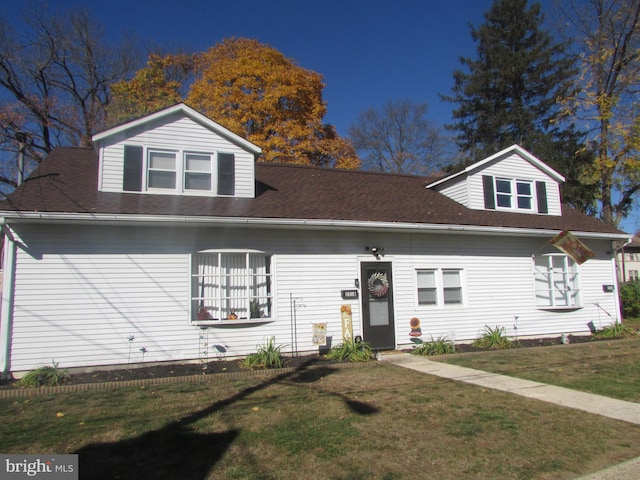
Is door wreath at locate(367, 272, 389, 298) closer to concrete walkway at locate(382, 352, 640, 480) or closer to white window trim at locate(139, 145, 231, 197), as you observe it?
concrete walkway at locate(382, 352, 640, 480)

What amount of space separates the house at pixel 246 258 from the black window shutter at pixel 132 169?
32 mm

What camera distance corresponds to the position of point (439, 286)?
11266 millimetres

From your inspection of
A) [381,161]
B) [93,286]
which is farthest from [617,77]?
[93,286]

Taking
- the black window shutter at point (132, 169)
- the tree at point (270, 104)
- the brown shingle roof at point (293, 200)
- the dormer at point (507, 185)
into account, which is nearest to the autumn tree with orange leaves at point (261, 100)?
the tree at point (270, 104)

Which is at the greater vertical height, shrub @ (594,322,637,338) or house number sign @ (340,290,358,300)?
house number sign @ (340,290,358,300)

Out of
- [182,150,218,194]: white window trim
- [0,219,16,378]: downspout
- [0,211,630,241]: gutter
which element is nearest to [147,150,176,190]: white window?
[182,150,218,194]: white window trim

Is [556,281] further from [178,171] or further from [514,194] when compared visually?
[178,171]

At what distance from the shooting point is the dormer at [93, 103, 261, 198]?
995cm

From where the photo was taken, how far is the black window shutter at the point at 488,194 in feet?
43.6

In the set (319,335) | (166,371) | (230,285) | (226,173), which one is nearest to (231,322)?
(230,285)

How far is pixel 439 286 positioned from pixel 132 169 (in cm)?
797

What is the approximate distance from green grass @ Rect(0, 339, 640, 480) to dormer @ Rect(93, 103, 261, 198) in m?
4.88

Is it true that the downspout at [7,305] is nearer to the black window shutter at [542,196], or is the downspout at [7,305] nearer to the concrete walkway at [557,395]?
the concrete walkway at [557,395]

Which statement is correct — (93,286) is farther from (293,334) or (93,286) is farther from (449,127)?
(449,127)
